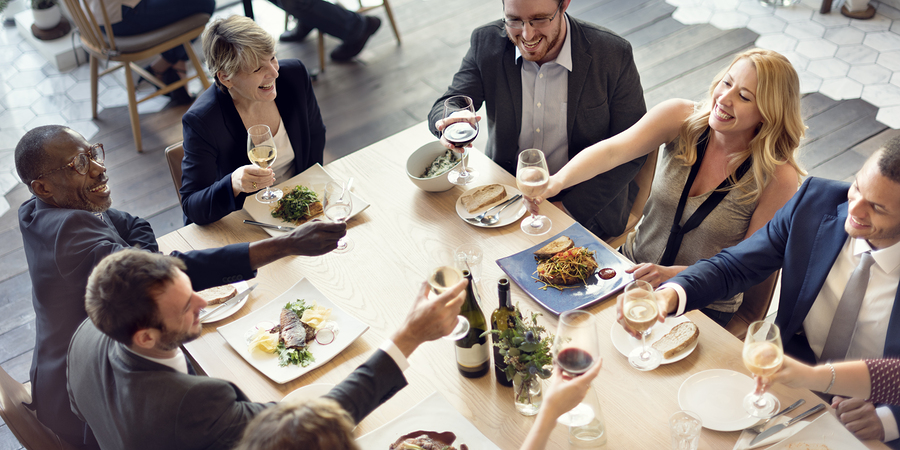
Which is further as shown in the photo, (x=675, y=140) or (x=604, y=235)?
(x=604, y=235)

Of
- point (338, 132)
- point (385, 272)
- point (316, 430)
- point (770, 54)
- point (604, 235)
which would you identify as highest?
point (770, 54)

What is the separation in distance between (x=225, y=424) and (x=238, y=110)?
1.33 m

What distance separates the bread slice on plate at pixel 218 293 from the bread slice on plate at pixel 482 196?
0.74m

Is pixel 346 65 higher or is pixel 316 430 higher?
pixel 316 430

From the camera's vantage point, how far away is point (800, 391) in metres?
1.48

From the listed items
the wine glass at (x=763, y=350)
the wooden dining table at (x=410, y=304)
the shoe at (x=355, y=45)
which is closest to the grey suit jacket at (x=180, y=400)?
the wooden dining table at (x=410, y=304)

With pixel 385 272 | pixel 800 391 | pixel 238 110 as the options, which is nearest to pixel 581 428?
pixel 800 391

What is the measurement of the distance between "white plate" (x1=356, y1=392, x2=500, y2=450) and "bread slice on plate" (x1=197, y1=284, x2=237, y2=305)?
2.09 ft

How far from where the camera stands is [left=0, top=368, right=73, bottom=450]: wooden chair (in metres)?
1.56

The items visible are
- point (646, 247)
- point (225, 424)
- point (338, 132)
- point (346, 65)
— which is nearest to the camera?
point (225, 424)

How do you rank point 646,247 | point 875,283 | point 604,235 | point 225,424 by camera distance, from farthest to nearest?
point 604,235
point 646,247
point 875,283
point 225,424

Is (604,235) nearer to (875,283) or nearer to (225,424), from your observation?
(875,283)

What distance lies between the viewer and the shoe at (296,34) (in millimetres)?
4852

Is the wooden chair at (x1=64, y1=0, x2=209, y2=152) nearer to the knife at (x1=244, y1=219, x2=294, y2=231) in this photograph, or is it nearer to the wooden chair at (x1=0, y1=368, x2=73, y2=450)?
the knife at (x1=244, y1=219, x2=294, y2=231)
